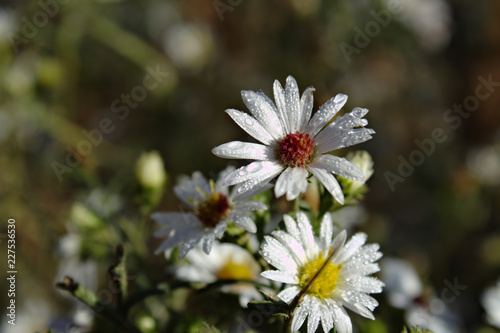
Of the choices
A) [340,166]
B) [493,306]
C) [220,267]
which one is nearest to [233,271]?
[220,267]

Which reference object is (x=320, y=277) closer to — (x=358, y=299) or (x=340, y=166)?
(x=358, y=299)

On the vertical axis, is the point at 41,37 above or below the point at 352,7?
above

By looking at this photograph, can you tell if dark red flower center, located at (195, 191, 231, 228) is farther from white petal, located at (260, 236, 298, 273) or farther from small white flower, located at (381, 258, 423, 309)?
small white flower, located at (381, 258, 423, 309)

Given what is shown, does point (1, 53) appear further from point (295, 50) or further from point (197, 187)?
point (197, 187)

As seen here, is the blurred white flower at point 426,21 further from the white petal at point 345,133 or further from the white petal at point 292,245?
the white petal at point 292,245

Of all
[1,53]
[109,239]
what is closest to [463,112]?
[109,239]

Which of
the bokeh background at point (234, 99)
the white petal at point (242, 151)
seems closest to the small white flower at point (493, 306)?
the bokeh background at point (234, 99)
